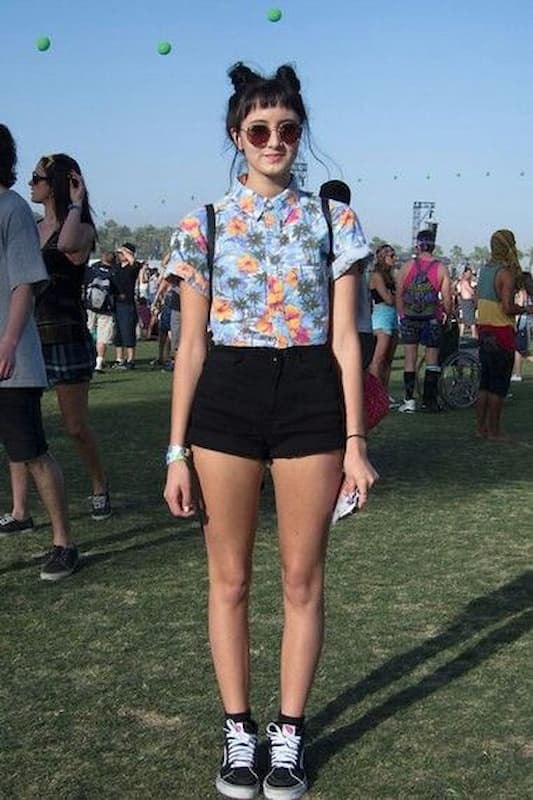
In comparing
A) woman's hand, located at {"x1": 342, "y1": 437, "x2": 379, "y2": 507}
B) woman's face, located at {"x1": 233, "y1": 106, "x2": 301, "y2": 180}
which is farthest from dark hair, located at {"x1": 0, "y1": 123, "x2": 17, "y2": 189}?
woman's hand, located at {"x1": 342, "y1": 437, "x2": 379, "y2": 507}

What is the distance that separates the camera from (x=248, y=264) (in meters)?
2.63

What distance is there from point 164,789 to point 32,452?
201 centimetres

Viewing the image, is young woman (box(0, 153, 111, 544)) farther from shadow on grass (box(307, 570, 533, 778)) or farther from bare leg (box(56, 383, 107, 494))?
shadow on grass (box(307, 570, 533, 778))

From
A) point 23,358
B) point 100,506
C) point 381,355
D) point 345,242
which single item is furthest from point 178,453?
point 381,355

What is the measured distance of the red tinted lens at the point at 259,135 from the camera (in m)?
2.62

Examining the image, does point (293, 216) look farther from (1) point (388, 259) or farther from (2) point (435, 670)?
(1) point (388, 259)

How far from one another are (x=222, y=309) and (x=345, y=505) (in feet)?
2.06

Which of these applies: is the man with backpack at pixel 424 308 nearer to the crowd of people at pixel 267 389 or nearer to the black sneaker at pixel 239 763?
the crowd of people at pixel 267 389

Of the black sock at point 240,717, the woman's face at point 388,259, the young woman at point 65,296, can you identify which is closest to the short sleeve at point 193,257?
the black sock at point 240,717

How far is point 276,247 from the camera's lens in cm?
263

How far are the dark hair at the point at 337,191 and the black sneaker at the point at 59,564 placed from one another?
2.27 meters

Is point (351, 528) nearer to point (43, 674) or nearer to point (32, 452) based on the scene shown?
point (32, 452)

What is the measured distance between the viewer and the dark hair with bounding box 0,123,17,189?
13.8ft

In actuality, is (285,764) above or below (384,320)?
below
